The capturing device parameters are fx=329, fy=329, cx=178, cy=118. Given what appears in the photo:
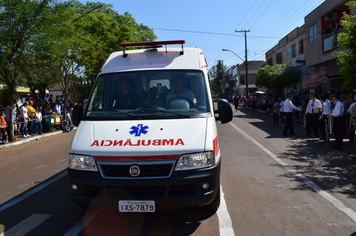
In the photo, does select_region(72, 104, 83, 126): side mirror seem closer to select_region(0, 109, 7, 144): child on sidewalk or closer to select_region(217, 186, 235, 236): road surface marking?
select_region(217, 186, 235, 236): road surface marking

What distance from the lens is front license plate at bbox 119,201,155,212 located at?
3938mm

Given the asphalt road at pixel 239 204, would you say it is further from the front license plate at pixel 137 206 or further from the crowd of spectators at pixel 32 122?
the crowd of spectators at pixel 32 122

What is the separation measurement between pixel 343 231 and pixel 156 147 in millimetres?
2617

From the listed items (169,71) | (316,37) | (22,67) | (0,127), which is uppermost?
(316,37)

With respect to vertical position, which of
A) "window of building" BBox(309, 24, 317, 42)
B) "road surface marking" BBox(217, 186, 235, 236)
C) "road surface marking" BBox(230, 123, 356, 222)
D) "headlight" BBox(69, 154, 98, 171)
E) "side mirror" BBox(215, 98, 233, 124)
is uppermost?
"window of building" BBox(309, 24, 317, 42)

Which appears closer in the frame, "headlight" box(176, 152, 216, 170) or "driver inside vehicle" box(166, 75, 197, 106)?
"headlight" box(176, 152, 216, 170)

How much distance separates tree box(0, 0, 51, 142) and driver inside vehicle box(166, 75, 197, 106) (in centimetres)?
1046

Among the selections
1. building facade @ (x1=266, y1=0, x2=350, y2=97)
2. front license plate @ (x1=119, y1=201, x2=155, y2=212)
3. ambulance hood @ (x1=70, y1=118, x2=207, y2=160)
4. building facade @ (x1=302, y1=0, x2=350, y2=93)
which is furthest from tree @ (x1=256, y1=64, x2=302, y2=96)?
front license plate @ (x1=119, y1=201, x2=155, y2=212)

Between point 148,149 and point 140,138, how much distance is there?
26 centimetres

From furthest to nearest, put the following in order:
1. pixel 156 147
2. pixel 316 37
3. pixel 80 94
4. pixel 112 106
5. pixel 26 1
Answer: pixel 80 94 < pixel 316 37 < pixel 26 1 < pixel 112 106 < pixel 156 147

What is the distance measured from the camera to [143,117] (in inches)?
183

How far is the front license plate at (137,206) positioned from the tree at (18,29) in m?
11.5

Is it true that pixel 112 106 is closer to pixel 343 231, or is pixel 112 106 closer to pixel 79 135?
pixel 79 135

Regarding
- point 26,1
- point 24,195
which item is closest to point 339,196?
point 24,195
